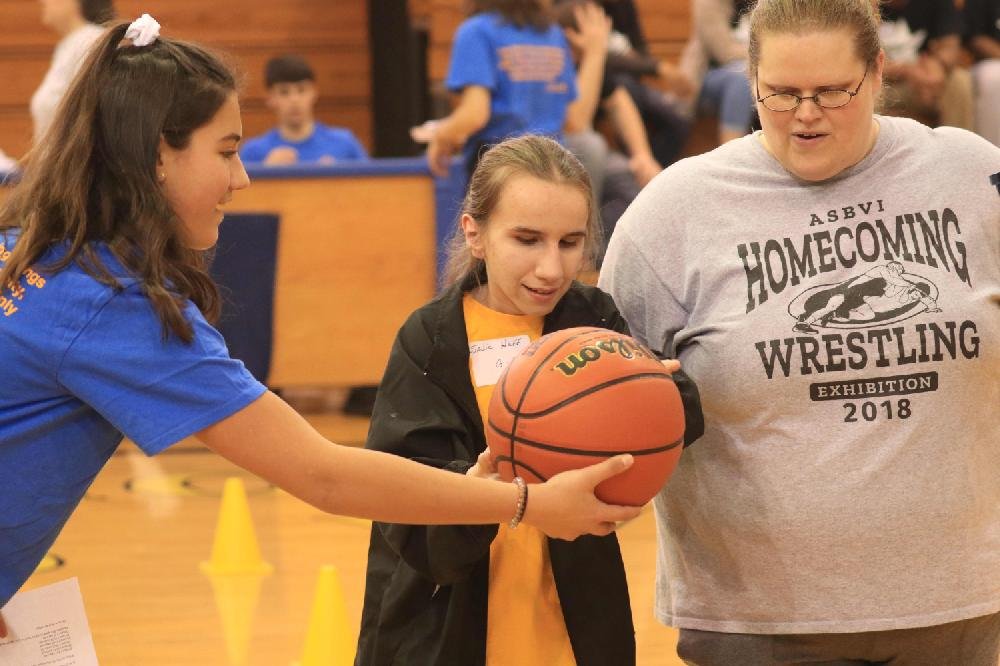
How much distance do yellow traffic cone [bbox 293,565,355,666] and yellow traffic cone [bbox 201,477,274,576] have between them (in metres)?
1.16

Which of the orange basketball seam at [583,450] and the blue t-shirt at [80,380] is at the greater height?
the blue t-shirt at [80,380]

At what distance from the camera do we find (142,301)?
210 cm

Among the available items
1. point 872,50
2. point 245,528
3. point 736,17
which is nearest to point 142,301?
point 872,50

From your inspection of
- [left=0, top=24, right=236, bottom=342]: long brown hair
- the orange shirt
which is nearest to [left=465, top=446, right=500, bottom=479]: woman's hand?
the orange shirt

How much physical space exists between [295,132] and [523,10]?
2.34 metres

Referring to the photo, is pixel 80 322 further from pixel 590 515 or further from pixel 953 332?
pixel 953 332

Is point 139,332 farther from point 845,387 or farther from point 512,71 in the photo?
point 512,71

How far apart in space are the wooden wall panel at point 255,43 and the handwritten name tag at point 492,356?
8.92 metres

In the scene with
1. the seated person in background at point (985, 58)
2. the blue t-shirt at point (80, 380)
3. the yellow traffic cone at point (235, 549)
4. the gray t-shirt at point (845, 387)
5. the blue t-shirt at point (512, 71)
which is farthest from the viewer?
the seated person in background at point (985, 58)

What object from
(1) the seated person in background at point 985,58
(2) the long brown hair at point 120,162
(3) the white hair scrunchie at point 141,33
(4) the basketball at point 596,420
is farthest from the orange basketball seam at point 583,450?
(1) the seated person in background at point 985,58

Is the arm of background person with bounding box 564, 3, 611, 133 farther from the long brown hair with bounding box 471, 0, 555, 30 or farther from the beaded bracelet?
the beaded bracelet

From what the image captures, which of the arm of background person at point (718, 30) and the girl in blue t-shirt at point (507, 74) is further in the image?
the arm of background person at point (718, 30)

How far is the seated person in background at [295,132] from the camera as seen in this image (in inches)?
325

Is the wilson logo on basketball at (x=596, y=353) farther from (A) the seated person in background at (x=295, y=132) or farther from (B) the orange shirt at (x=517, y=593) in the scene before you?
(A) the seated person in background at (x=295, y=132)
